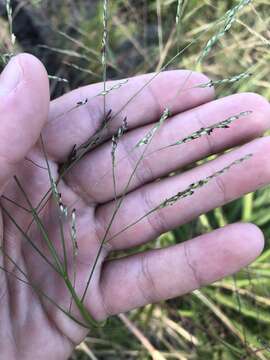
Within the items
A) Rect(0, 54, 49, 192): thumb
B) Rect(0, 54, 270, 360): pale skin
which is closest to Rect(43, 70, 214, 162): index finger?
Rect(0, 54, 270, 360): pale skin

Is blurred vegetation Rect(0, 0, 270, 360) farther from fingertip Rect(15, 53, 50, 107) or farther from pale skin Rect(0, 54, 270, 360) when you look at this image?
fingertip Rect(15, 53, 50, 107)

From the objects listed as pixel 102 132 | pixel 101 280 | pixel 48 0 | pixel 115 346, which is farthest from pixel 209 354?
pixel 48 0

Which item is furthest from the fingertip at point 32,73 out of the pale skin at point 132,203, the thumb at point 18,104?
the pale skin at point 132,203

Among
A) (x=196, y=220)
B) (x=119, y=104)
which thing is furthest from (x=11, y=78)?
(x=196, y=220)

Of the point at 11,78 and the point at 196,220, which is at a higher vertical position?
the point at 11,78

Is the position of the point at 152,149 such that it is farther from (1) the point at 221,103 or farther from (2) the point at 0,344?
(2) the point at 0,344

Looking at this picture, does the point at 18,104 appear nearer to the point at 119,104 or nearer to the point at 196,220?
the point at 119,104

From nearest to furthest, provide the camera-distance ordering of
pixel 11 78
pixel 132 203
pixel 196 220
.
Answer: pixel 11 78 → pixel 132 203 → pixel 196 220
